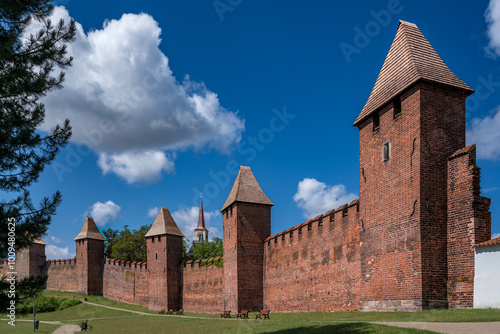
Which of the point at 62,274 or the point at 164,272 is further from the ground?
the point at 164,272

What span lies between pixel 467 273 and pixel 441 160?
3684mm

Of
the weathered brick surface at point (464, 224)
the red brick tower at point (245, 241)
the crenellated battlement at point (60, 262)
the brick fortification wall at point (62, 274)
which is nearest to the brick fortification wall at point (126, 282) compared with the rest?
the brick fortification wall at point (62, 274)

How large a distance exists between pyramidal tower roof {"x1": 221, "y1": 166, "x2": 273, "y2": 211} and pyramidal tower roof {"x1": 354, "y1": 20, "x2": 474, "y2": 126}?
47.3 feet

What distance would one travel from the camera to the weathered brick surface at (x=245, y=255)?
1150 inches

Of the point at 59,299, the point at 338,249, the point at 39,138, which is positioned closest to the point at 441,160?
the point at 338,249

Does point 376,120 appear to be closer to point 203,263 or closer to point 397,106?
point 397,106

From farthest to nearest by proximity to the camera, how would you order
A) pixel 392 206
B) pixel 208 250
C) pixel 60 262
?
1. pixel 208 250
2. pixel 60 262
3. pixel 392 206

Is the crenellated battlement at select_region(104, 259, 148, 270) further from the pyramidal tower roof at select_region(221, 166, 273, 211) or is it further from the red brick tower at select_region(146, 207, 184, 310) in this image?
the pyramidal tower roof at select_region(221, 166, 273, 211)

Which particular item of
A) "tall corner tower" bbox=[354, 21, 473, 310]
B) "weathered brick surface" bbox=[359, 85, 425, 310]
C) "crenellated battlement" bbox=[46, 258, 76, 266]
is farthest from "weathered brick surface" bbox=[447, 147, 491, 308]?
"crenellated battlement" bbox=[46, 258, 76, 266]

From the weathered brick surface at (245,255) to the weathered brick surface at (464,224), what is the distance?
1699 centimetres

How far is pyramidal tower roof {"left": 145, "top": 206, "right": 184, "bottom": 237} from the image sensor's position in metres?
40.4

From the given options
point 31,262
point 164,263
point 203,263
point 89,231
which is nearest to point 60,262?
point 31,262

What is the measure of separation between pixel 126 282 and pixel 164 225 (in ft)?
23.5

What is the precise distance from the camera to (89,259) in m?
46.5
